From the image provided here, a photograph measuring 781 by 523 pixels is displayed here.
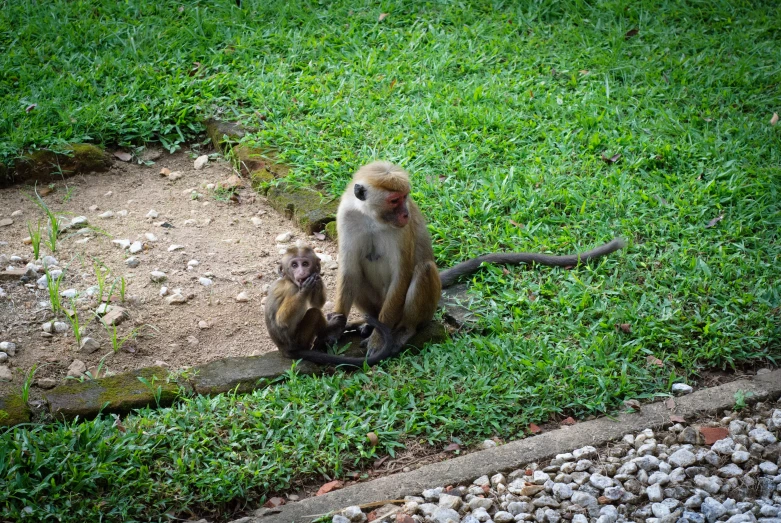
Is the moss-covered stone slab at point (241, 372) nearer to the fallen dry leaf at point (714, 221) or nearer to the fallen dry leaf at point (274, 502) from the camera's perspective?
the fallen dry leaf at point (274, 502)

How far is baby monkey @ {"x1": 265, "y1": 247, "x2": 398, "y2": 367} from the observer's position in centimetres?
501

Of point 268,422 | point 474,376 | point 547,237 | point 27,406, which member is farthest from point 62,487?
point 547,237

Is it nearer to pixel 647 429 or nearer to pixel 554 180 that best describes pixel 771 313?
pixel 647 429

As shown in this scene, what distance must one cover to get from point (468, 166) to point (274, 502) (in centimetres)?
363

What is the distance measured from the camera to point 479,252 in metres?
6.09

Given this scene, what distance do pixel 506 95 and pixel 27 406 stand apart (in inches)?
199

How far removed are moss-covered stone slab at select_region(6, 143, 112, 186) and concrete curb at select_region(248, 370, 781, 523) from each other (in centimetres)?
A: 433

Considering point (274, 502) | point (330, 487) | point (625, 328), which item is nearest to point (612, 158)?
point (625, 328)

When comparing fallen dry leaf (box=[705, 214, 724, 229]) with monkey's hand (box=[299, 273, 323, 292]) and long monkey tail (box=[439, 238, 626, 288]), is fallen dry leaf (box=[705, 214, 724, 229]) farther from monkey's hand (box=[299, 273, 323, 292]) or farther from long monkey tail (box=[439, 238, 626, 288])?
monkey's hand (box=[299, 273, 323, 292])

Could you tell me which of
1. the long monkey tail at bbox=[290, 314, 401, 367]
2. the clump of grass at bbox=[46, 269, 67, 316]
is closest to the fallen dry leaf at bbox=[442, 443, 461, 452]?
Answer: the long monkey tail at bbox=[290, 314, 401, 367]

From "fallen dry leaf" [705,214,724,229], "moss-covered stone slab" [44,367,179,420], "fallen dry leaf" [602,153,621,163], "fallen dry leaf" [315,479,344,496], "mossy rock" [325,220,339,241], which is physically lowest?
"fallen dry leaf" [315,479,344,496]

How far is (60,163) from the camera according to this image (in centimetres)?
716


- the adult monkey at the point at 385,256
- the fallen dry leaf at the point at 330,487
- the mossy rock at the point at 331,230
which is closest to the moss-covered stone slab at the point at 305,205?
the mossy rock at the point at 331,230

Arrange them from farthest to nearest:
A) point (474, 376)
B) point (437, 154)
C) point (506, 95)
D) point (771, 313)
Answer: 1. point (506, 95)
2. point (437, 154)
3. point (771, 313)
4. point (474, 376)
